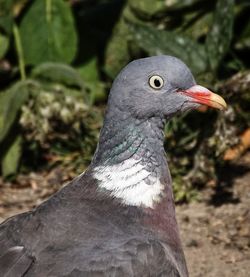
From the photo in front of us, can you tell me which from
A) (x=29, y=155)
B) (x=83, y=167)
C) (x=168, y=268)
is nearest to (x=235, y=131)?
(x=83, y=167)

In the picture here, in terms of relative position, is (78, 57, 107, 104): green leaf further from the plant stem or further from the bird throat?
the bird throat

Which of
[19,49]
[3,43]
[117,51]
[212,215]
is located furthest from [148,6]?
[212,215]

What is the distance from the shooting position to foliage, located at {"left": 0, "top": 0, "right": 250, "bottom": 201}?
629cm

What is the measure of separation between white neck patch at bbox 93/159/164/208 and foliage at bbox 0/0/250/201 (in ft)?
5.12

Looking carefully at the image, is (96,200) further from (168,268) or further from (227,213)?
(227,213)

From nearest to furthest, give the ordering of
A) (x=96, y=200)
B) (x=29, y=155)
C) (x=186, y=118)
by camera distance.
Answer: (x=96, y=200) < (x=186, y=118) < (x=29, y=155)

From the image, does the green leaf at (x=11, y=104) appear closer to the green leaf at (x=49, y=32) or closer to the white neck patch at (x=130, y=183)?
the green leaf at (x=49, y=32)

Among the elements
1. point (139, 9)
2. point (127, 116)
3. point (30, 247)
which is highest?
point (139, 9)

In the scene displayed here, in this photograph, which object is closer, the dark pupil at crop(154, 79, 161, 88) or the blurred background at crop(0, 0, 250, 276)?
the dark pupil at crop(154, 79, 161, 88)

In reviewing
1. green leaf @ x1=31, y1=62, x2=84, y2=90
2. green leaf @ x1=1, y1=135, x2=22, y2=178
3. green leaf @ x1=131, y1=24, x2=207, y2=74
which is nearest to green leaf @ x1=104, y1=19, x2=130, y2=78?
green leaf @ x1=31, y1=62, x2=84, y2=90

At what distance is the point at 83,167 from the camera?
262 inches

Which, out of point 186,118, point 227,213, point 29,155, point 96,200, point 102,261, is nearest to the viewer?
point 102,261

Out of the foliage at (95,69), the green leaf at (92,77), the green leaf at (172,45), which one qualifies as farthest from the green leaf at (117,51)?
the green leaf at (172,45)

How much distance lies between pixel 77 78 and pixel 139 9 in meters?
0.82
